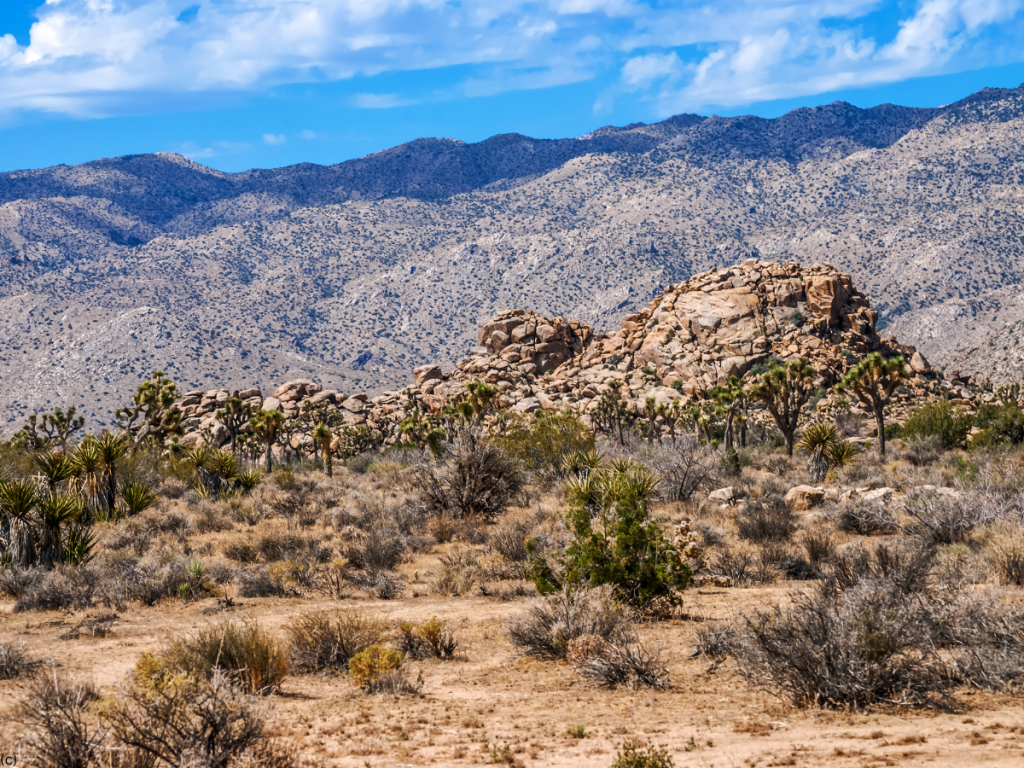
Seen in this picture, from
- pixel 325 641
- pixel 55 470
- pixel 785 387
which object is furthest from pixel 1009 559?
pixel 785 387

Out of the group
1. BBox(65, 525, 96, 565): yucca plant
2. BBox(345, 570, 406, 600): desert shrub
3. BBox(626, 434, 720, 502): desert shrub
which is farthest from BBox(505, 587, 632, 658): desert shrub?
BBox(626, 434, 720, 502): desert shrub

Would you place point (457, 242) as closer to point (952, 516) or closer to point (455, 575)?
point (455, 575)

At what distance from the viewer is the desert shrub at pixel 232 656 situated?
818cm

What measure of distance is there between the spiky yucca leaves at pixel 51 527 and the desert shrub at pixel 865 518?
16.4m

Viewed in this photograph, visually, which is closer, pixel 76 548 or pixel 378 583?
pixel 378 583

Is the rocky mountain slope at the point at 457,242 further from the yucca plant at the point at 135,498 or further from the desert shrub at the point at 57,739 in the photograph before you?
the desert shrub at the point at 57,739

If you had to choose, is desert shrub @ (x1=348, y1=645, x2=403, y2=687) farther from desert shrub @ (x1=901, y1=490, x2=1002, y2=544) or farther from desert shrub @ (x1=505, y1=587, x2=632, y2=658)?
desert shrub @ (x1=901, y1=490, x2=1002, y2=544)

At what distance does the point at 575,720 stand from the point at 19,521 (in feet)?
43.2

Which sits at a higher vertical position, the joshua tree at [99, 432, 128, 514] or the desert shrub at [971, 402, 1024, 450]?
the joshua tree at [99, 432, 128, 514]

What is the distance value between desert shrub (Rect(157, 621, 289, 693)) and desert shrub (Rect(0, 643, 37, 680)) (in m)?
1.88

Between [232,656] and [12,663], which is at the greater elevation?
[232,656]

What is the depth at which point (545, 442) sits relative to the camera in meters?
31.8

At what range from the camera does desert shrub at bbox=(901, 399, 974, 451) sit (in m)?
37.7

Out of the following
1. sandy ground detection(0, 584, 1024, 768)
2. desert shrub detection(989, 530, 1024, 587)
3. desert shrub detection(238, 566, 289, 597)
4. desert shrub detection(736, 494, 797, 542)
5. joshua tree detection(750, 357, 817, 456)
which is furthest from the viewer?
joshua tree detection(750, 357, 817, 456)
